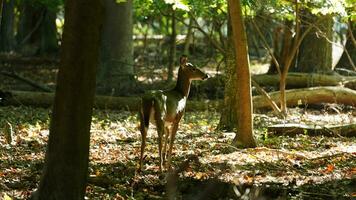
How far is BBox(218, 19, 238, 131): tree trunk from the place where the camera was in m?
13.1

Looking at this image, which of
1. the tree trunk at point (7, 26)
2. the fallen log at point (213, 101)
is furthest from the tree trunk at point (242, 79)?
the tree trunk at point (7, 26)

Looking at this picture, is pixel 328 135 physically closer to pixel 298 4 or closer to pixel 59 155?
pixel 298 4

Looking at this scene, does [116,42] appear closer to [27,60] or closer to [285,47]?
[285,47]

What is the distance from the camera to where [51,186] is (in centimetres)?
690

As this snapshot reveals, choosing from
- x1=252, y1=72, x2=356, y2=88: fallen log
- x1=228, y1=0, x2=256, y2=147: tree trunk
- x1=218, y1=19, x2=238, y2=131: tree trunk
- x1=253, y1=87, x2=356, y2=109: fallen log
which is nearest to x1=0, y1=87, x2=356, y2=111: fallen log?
x1=253, y1=87, x2=356, y2=109: fallen log

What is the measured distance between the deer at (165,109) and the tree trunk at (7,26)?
21573 mm

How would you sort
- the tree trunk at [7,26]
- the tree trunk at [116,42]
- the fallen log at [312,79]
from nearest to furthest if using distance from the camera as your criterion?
the fallen log at [312,79]
the tree trunk at [116,42]
the tree trunk at [7,26]

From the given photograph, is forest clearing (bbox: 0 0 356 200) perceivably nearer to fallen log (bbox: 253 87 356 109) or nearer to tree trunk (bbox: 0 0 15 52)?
fallen log (bbox: 253 87 356 109)

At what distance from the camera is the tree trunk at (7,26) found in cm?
3164

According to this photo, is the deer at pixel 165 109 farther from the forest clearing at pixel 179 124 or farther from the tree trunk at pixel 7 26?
the tree trunk at pixel 7 26

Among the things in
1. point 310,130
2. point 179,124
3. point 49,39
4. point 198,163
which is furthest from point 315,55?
point 49,39

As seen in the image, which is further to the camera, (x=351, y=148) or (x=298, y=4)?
(x=298, y=4)

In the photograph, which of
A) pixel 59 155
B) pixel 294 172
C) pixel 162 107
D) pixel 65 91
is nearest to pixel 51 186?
pixel 59 155

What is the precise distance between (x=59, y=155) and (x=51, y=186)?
324 mm
